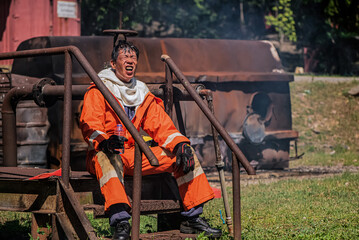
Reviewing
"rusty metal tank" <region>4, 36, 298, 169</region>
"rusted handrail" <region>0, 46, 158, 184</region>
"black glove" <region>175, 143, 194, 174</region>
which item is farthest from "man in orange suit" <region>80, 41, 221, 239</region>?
"rusty metal tank" <region>4, 36, 298, 169</region>

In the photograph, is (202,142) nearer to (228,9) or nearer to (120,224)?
(120,224)

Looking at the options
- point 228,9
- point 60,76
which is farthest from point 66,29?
point 228,9

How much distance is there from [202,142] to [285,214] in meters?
3.47

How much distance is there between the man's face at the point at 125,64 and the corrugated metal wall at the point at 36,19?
8.71 m

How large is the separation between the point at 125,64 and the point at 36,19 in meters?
9.37

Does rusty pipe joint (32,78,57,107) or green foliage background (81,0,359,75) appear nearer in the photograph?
rusty pipe joint (32,78,57,107)

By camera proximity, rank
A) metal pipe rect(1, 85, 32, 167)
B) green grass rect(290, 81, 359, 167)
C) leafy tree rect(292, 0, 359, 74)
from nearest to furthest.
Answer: metal pipe rect(1, 85, 32, 167) → green grass rect(290, 81, 359, 167) → leafy tree rect(292, 0, 359, 74)

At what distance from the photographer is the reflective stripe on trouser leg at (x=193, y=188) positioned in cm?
468

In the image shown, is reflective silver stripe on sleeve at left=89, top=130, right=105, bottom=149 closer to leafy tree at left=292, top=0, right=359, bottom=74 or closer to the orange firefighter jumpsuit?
the orange firefighter jumpsuit

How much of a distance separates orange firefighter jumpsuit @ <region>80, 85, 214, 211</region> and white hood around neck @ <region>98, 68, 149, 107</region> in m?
0.06

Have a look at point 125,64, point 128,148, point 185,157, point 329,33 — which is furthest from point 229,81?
point 329,33

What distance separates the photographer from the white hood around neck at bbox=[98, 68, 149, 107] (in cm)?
496

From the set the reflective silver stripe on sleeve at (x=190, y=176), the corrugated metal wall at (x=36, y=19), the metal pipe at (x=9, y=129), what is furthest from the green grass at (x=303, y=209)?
the corrugated metal wall at (x=36, y=19)

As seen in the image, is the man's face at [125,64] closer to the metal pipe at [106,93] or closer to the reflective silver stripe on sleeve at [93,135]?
the metal pipe at [106,93]
